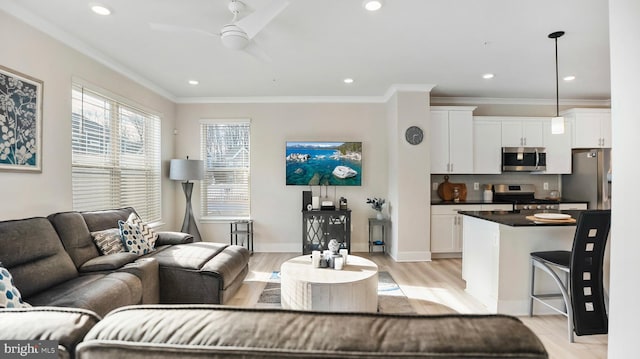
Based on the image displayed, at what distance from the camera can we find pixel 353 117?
5.19m

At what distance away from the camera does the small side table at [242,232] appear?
4.96 meters

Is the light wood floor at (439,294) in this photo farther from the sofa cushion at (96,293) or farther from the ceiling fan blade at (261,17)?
the ceiling fan blade at (261,17)

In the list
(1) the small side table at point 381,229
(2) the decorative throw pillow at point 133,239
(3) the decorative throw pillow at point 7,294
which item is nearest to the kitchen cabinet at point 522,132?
(1) the small side table at point 381,229

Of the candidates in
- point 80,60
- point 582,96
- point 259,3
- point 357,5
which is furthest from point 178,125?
point 582,96

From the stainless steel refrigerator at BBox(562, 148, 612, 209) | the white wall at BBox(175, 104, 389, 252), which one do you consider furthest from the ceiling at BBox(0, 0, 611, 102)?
the stainless steel refrigerator at BBox(562, 148, 612, 209)

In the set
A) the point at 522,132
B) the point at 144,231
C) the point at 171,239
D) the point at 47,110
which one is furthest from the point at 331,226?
the point at 47,110

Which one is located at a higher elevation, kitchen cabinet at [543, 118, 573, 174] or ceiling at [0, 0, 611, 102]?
ceiling at [0, 0, 611, 102]

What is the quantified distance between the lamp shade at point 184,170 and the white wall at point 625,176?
4.54 metres

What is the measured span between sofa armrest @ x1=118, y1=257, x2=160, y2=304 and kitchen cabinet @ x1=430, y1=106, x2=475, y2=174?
12.9ft

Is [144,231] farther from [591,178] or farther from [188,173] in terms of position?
[591,178]

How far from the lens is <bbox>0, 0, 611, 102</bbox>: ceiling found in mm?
2498

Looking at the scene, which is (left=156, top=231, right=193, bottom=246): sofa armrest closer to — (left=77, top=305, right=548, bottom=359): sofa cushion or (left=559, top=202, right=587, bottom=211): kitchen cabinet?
(left=77, top=305, right=548, bottom=359): sofa cushion

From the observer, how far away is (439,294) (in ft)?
10.9

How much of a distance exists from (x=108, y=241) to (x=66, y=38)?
6.39 feet
